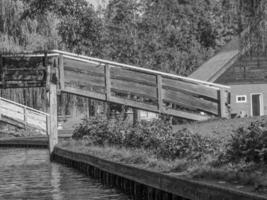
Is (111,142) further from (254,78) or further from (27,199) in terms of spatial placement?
(254,78)

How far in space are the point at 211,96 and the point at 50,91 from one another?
20.5 feet

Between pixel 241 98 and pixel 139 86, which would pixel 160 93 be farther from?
pixel 241 98

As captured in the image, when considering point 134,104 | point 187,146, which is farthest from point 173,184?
point 134,104

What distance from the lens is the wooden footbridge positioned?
89.5 ft

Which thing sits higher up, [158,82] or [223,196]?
[158,82]

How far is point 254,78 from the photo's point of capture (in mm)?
48875

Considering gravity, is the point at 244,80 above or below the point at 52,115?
above

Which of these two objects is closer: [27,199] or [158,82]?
[27,199]

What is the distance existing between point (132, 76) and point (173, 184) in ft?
46.9

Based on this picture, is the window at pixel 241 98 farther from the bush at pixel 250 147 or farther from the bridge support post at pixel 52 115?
the bush at pixel 250 147

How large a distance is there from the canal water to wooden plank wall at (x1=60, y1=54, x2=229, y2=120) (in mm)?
3244

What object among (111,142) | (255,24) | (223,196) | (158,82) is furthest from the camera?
(158,82)

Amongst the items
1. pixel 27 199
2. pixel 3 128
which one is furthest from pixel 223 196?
pixel 3 128

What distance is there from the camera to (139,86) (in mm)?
27766
